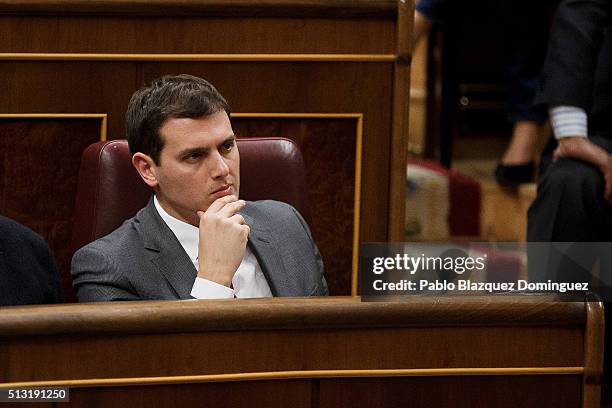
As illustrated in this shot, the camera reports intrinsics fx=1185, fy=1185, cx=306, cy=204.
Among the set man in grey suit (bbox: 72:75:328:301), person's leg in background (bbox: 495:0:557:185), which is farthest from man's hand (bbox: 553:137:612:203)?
man in grey suit (bbox: 72:75:328:301)

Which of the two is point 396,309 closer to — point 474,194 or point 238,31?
point 238,31

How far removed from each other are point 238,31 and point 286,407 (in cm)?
72

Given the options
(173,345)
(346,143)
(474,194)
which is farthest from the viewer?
(474,194)

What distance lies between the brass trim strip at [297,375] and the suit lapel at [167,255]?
0.33 meters

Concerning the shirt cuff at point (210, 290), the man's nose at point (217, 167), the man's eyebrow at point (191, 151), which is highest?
the man's eyebrow at point (191, 151)

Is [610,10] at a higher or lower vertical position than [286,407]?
higher

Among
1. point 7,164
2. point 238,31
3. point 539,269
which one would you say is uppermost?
point 238,31

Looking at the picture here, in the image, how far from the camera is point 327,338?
841mm

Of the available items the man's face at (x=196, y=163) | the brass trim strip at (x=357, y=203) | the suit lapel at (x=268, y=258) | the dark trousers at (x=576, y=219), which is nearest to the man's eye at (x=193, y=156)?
the man's face at (x=196, y=163)

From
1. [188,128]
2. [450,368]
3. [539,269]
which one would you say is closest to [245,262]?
[188,128]

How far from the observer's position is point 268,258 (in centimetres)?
123

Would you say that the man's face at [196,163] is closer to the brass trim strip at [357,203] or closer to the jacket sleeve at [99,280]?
the jacket sleeve at [99,280]

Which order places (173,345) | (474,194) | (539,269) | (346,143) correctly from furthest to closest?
(474,194), (539,269), (346,143), (173,345)

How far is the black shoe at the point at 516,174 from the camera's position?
221 centimetres
